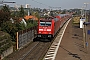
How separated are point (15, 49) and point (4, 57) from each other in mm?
3743

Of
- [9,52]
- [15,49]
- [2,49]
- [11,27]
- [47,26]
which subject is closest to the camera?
[2,49]

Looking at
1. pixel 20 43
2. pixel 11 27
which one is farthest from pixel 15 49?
pixel 11 27

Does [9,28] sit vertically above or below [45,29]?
above

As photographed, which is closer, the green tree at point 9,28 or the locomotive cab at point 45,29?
the green tree at point 9,28

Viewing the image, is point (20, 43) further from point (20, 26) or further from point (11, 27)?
point (20, 26)

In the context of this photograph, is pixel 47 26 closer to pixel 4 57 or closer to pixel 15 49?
pixel 15 49

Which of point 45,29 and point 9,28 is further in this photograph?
point 45,29

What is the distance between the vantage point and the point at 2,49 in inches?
696

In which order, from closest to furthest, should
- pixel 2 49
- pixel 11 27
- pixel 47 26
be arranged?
pixel 2 49 → pixel 11 27 → pixel 47 26

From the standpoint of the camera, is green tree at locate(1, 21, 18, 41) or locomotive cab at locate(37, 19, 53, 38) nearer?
green tree at locate(1, 21, 18, 41)

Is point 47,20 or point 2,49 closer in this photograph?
point 2,49

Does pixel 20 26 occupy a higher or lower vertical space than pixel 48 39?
higher

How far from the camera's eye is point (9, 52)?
64.4 feet

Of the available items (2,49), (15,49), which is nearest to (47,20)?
(15,49)
